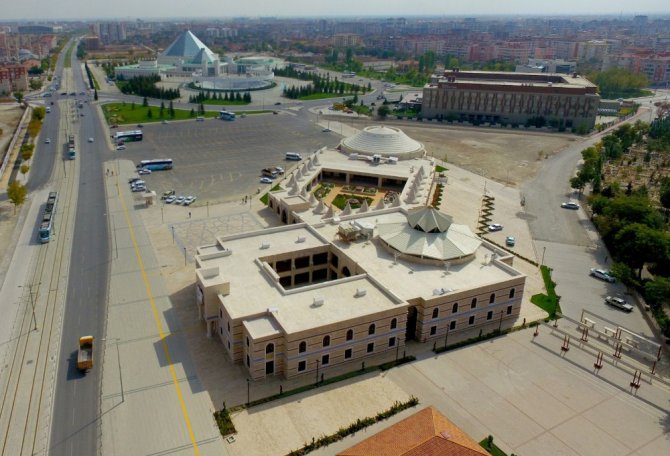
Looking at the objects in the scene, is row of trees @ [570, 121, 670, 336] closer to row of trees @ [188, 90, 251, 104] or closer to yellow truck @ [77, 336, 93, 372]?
yellow truck @ [77, 336, 93, 372]

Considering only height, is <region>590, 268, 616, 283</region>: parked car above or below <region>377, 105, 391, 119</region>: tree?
below

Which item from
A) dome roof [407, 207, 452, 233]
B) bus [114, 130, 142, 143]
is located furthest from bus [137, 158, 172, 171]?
dome roof [407, 207, 452, 233]

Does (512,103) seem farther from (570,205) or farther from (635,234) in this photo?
(635,234)

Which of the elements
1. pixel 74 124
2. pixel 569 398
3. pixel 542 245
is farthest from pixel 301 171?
pixel 74 124

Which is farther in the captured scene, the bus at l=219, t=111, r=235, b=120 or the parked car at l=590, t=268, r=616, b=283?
the bus at l=219, t=111, r=235, b=120

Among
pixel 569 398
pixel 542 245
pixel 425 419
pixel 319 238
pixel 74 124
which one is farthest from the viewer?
pixel 74 124

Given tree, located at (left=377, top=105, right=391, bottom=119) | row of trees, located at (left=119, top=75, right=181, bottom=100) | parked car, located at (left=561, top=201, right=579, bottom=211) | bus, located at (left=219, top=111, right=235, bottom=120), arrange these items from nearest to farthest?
1. parked car, located at (left=561, top=201, right=579, bottom=211)
2. bus, located at (left=219, top=111, right=235, bottom=120)
3. tree, located at (left=377, top=105, right=391, bottom=119)
4. row of trees, located at (left=119, top=75, right=181, bottom=100)

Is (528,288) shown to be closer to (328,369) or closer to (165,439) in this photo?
(328,369)
